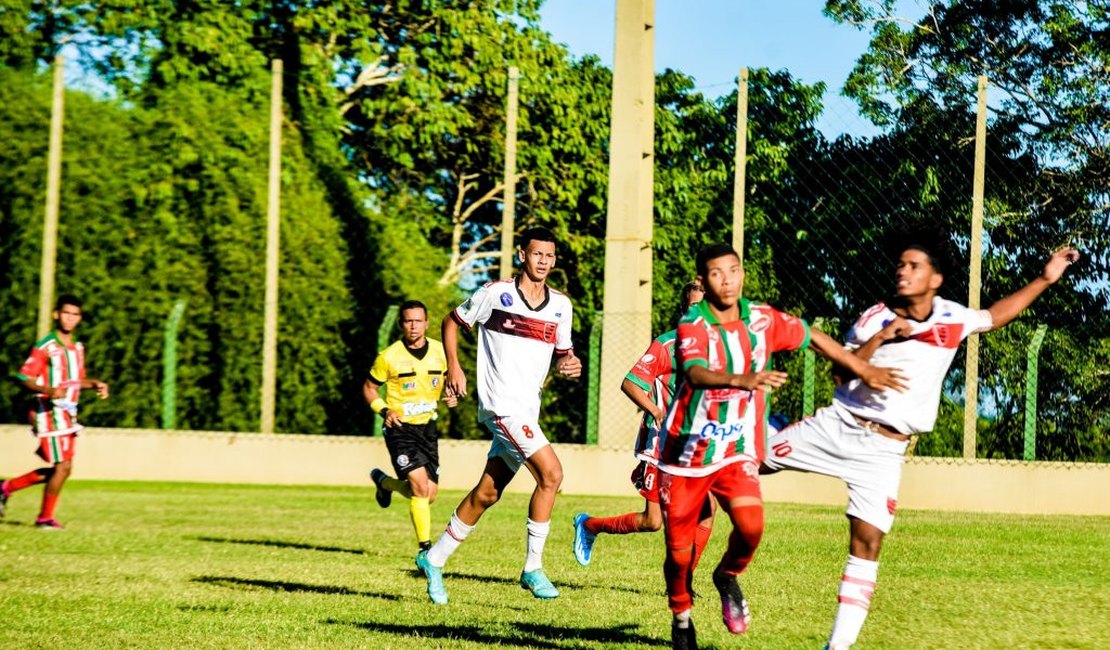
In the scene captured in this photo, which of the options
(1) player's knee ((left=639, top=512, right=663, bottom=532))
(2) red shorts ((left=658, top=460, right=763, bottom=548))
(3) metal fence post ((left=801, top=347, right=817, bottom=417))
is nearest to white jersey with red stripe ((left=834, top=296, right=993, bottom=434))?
(2) red shorts ((left=658, top=460, right=763, bottom=548))

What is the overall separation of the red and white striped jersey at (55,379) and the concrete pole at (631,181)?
24.5 feet

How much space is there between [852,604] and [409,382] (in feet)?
19.0

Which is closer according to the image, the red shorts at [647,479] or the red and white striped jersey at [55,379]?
the red shorts at [647,479]

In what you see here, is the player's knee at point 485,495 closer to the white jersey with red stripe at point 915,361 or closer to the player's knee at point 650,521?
the player's knee at point 650,521

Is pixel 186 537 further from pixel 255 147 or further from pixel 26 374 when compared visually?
pixel 255 147

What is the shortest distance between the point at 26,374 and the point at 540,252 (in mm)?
7160

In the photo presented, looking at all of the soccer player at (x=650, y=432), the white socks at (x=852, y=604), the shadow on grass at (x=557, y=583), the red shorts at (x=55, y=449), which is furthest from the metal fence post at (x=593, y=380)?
the white socks at (x=852, y=604)

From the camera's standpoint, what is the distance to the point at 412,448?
11.6 meters

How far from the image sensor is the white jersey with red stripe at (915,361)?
6.89m

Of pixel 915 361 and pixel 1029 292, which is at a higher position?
pixel 1029 292

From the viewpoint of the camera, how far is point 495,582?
10.0 metres

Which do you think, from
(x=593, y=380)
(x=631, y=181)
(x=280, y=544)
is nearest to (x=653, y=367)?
(x=280, y=544)

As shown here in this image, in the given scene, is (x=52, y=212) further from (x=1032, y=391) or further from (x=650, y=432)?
(x=650, y=432)

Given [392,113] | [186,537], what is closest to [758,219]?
[186,537]
